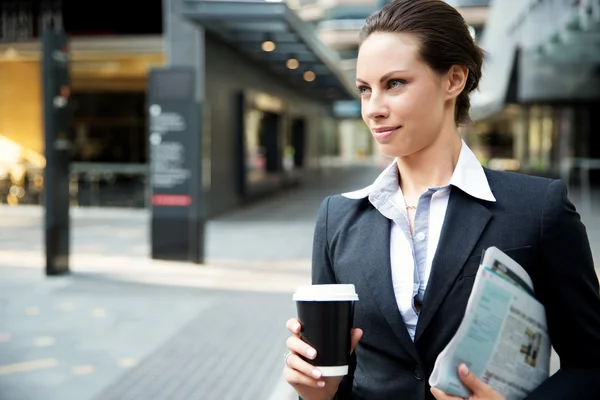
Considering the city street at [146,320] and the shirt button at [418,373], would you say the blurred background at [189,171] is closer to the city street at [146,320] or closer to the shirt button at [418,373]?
the city street at [146,320]

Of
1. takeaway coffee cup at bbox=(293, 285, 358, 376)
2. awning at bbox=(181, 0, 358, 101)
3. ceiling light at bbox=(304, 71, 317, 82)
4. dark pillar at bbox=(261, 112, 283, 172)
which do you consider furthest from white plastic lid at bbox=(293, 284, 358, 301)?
ceiling light at bbox=(304, 71, 317, 82)

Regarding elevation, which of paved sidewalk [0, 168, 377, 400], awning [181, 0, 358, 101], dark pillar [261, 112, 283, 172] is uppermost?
awning [181, 0, 358, 101]

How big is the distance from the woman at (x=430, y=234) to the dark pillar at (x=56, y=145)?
788cm

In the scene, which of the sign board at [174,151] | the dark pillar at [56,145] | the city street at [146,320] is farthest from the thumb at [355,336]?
the sign board at [174,151]

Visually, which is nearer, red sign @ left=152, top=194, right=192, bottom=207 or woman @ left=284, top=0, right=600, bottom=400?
woman @ left=284, top=0, right=600, bottom=400

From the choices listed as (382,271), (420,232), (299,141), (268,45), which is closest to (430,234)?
(420,232)

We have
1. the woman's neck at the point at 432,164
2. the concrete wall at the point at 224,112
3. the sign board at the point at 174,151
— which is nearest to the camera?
the woman's neck at the point at 432,164

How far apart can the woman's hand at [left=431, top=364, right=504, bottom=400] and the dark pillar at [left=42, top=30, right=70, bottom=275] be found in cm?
818

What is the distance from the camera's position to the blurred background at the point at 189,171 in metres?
5.74

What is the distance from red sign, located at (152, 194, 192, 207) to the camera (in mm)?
10375

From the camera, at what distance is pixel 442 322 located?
1558 mm

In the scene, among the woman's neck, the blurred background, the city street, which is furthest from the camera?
the blurred background

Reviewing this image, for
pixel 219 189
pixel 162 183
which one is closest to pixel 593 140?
pixel 219 189

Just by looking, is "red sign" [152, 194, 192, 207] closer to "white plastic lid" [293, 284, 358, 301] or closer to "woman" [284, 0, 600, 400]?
"woman" [284, 0, 600, 400]
